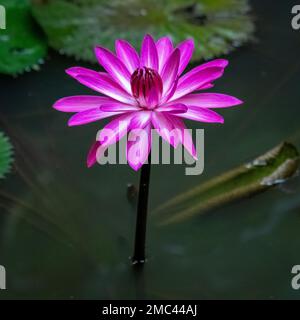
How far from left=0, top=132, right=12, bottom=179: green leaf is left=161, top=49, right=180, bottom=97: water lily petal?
27.6 inches

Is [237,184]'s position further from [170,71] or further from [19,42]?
[19,42]

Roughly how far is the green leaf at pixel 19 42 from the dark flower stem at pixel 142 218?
90 cm

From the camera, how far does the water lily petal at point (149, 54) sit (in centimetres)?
131

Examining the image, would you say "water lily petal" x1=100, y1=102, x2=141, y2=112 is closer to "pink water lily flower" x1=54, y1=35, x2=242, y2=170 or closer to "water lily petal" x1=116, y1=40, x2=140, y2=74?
"pink water lily flower" x1=54, y1=35, x2=242, y2=170

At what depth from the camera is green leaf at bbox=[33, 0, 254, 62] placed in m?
2.17

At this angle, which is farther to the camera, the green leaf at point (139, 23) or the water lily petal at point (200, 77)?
the green leaf at point (139, 23)

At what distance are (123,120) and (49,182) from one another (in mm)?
595

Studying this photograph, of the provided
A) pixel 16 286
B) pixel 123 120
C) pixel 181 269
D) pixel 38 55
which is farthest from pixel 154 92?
pixel 38 55

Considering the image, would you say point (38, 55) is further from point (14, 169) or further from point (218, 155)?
point (218, 155)

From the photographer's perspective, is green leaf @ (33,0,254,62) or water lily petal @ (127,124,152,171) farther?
green leaf @ (33,0,254,62)

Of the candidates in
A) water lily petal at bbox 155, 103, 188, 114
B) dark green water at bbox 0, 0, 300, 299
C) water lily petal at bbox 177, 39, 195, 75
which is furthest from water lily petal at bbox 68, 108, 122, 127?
dark green water at bbox 0, 0, 300, 299

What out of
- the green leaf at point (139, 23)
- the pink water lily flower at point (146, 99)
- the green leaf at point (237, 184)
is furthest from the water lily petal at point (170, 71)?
the green leaf at point (139, 23)

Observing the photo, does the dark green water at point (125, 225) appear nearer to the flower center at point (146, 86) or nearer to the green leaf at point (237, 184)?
the green leaf at point (237, 184)

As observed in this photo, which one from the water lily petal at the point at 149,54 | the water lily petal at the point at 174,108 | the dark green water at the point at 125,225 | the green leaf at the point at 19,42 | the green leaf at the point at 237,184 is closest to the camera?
the water lily petal at the point at 174,108
